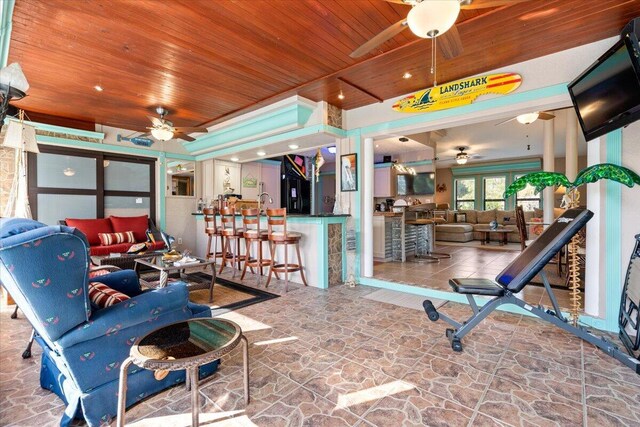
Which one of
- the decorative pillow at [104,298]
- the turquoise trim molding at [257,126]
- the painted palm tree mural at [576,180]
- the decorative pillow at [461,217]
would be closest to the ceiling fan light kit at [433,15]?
the painted palm tree mural at [576,180]

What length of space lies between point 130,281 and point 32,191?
4.38 metres

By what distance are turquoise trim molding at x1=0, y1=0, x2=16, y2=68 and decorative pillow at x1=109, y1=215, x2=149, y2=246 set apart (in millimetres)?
3072

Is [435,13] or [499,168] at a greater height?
[499,168]

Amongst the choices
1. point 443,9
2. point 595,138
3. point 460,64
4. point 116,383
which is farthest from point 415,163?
point 116,383

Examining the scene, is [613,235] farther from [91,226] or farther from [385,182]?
[91,226]

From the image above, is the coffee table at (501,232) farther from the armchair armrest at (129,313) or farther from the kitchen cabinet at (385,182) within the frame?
the armchair armrest at (129,313)

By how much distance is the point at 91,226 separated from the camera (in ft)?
17.3

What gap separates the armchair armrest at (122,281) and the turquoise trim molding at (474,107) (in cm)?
368

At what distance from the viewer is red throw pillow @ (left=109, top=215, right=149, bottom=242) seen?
559 cm

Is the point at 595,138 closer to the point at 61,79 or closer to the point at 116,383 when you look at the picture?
the point at 116,383

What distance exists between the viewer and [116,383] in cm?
169

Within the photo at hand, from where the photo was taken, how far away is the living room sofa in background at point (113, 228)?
504cm

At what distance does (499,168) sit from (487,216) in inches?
90.7

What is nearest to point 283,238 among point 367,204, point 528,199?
point 367,204
